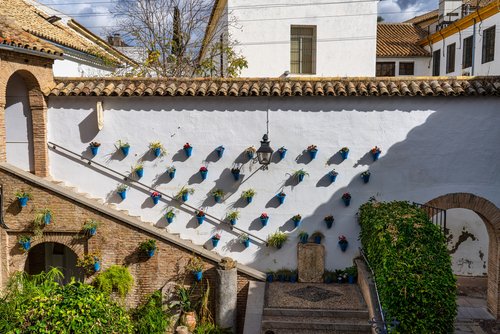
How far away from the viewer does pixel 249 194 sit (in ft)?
35.2

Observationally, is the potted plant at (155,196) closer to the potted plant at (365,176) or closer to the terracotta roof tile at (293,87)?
the terracotta roof tile at (293,87)

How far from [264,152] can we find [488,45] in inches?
699

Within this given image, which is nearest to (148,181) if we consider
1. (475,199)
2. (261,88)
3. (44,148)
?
(44,148)

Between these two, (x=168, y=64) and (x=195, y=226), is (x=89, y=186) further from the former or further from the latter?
(x=168, y=64)

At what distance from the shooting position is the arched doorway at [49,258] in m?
12.7

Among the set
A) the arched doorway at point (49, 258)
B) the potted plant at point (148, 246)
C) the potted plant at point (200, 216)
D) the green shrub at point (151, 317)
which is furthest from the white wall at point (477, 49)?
the arched doorway at point (49, 258)

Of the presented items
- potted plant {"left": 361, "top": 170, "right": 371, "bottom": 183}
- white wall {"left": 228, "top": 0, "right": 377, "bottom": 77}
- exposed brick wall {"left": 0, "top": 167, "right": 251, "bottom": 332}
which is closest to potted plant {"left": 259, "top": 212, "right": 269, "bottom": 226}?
exposed brick wall {"left": 0, "top": 167, "right": 251, "bottom": 332}

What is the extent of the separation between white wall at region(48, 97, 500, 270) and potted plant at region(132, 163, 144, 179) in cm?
14

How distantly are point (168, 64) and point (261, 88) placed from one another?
621 centimetres

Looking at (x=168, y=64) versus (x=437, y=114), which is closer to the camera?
(x=437, y=114)

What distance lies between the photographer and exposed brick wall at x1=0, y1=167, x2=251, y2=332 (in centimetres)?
986

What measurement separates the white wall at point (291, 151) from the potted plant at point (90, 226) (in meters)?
1.17

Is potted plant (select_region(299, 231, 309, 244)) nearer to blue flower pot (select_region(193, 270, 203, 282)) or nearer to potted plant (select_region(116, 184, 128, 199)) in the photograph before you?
blue flower pot (select_region(193, 270, 203, 282))

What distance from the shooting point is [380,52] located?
28375 mm
